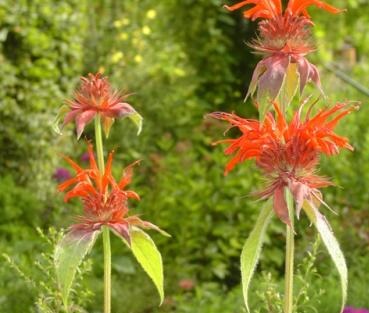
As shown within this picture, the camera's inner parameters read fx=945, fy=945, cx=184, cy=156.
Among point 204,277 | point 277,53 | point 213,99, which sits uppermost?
point 277,53

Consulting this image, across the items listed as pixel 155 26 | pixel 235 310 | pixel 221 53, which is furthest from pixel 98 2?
pixel 235 310

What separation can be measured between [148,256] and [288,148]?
399 millimetres

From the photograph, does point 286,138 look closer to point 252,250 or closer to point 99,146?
point 252,250

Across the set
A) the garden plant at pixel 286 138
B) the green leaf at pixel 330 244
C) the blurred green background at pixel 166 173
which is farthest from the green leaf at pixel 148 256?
the blurred green background at pixel 166 173

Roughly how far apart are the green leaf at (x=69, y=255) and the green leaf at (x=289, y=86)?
474 mm

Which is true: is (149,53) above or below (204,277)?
above

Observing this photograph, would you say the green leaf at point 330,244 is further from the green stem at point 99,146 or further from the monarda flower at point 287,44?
the green stem at point 99,146

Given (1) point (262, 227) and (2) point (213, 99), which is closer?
(1) point (262, 227)

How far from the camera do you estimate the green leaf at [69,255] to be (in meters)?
1.86

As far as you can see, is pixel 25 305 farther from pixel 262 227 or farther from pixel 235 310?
pixel 262 227

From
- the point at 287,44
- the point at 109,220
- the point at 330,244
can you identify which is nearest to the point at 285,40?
the point at 287,44

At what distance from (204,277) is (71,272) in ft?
9.73

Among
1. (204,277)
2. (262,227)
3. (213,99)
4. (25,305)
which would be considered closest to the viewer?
(262,227)

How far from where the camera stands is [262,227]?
1.83 m
